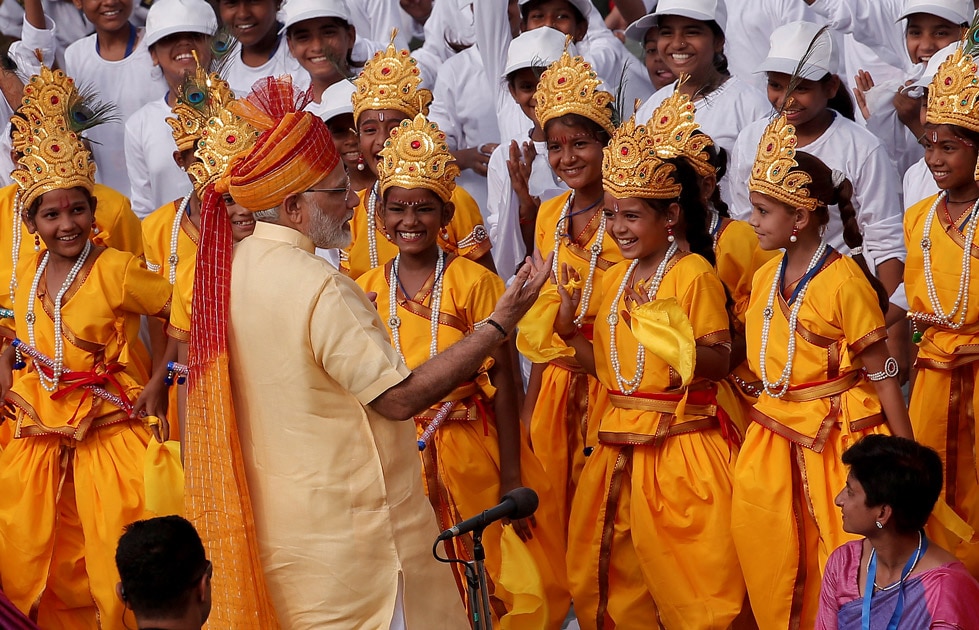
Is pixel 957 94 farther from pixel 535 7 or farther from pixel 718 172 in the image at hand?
pixel 535 7

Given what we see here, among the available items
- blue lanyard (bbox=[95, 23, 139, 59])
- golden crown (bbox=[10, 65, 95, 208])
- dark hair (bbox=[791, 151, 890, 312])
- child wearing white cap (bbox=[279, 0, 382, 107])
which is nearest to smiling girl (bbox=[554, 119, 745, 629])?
dark hair (bbox=[791, 151, 890, 312])

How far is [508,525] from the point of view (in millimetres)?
5449

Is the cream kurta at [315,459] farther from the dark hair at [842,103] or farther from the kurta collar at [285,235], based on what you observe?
the dark hair at [842,103]

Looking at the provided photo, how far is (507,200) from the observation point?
277 inches

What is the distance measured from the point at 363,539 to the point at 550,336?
1.57m

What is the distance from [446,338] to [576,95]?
4.20ft

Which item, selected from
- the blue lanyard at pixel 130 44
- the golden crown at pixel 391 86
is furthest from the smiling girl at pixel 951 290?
the blue lanyard at pixel 130 44

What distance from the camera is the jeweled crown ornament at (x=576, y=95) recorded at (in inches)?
247

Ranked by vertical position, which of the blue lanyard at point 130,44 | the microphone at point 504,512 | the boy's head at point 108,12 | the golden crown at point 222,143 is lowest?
the microphone at point 504,512

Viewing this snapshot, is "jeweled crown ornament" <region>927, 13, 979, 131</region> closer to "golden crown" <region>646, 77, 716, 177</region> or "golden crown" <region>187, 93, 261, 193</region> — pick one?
"golden crown" <region>646, 77, 716, 177</region>

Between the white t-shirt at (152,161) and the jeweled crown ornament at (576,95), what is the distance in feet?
7.12

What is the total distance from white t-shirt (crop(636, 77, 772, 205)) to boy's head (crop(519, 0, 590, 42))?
60 centimetres

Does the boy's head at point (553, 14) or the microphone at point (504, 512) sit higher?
the boy's head at point (553, 14)

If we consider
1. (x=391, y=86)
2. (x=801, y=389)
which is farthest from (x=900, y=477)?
(x=391, y=86)
